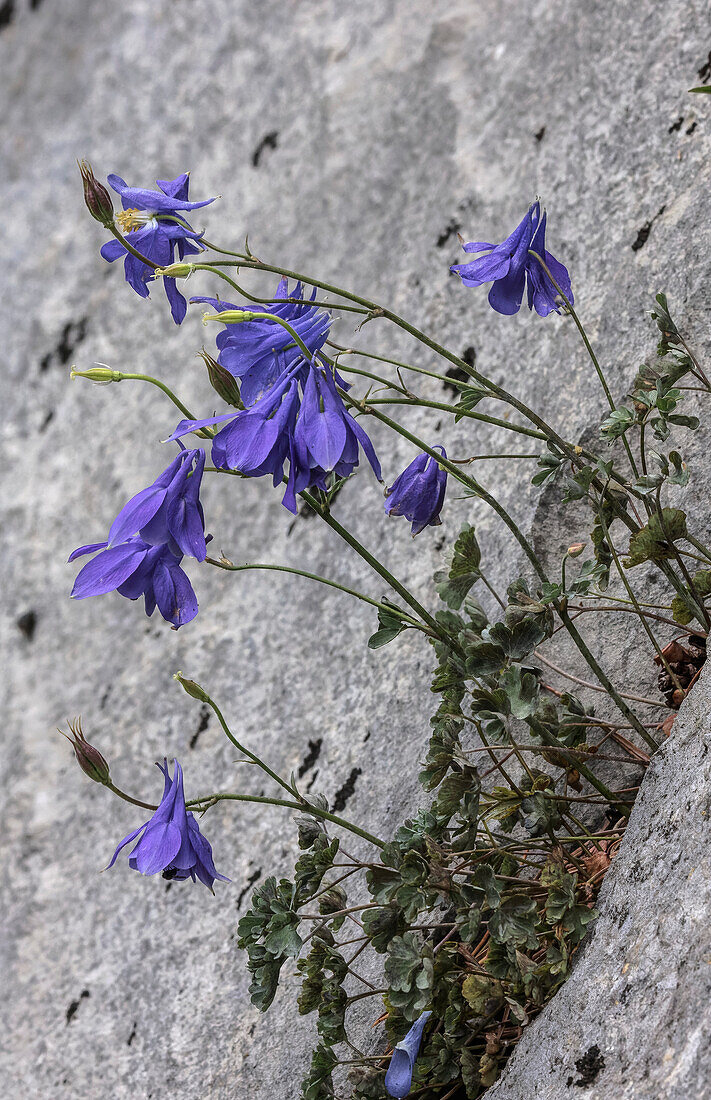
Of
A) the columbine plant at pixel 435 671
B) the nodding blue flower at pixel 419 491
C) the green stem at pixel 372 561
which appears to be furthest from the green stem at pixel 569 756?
the nodding blue flower at pixel 419 491

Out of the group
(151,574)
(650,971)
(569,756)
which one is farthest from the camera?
(569,756)

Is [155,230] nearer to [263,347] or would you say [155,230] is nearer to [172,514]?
[263,347]

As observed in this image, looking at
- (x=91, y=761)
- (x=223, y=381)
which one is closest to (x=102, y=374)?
(x=223, y=381)

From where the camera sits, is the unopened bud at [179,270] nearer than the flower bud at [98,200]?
Yes

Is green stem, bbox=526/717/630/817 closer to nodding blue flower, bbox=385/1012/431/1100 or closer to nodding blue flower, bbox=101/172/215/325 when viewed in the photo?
nodding blue flower, bbox=385/1012/431/1100

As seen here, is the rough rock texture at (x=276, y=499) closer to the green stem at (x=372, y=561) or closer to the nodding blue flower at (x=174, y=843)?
the green stem at (x=372, y=561)

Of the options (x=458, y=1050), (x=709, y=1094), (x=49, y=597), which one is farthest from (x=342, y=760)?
(x=49, y=597)
